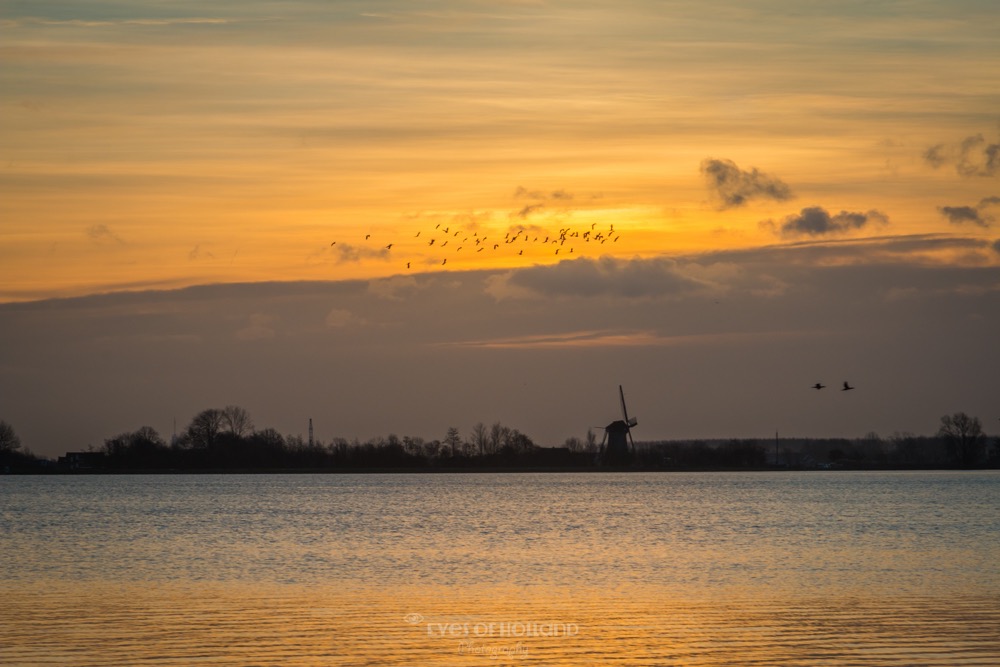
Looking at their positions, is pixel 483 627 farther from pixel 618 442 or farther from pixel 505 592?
pixel 618 442

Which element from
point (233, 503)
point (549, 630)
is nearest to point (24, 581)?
point (549, 630)

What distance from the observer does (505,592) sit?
105ft

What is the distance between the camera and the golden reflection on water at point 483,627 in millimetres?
21984

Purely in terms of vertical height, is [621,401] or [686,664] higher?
[621,401]

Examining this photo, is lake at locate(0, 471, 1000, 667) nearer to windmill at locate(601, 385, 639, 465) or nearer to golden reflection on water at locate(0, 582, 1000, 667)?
golden reflection on water at locate(0, 582, 1000, 667)

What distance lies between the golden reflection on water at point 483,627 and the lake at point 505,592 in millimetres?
84

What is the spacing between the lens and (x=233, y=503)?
94.9m

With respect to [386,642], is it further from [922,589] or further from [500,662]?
[922,589]

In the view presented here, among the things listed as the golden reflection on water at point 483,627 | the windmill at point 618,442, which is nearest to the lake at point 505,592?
the golden reflection on water at point 483,627

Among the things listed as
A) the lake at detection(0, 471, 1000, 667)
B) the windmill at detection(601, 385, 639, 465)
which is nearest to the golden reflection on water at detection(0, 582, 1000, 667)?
the lake at detection(0, 471, 1000, 667)

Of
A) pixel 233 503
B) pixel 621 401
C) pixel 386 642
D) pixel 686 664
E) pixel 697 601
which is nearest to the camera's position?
pixel 686 664

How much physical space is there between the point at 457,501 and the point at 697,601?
225ft

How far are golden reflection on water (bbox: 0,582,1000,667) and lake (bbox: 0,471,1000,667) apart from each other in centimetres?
8

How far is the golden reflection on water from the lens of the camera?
22.0 metres
